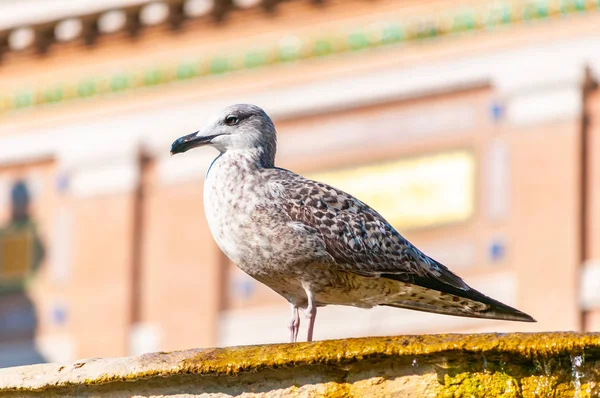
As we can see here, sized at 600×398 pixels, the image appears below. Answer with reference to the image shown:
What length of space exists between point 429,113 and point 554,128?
159 cm

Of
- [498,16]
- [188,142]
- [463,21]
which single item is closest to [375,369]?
[188,142]

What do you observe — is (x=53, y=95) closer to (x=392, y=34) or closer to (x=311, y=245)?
(x=392, y=34)

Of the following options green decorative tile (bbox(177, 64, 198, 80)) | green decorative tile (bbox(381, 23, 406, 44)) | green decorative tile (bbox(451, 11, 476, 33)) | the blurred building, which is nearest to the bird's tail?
the blurred building

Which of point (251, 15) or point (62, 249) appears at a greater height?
point (251, 15)

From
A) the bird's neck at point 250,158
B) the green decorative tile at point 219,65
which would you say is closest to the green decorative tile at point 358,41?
the green decorative tile at point 219,65

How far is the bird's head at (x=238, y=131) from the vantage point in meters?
8.38

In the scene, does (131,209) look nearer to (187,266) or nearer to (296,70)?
(187,266)

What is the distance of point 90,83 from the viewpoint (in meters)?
22.6

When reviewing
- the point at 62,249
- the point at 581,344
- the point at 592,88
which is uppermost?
the point at 592,88

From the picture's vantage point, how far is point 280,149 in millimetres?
21109

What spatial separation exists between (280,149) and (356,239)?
1301 centimetres

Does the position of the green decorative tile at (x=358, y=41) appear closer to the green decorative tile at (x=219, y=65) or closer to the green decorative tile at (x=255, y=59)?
the green decorative tile at (x=255, y=59)

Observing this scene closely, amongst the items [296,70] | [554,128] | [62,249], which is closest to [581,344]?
[554,128]

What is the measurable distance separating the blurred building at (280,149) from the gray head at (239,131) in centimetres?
964
